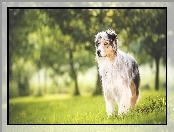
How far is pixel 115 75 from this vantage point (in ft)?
22.4

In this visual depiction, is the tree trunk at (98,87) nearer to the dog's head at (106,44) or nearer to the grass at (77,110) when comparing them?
the grass at (77,110)

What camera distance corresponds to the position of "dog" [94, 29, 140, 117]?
6.79 m

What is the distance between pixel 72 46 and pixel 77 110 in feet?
2.96

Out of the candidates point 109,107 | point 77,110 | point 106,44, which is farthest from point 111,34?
point 77,110

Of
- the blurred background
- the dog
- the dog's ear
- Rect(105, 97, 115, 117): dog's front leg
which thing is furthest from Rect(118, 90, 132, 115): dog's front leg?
the dog's ear

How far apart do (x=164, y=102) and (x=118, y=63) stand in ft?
2.87

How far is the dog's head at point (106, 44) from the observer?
6711 millimetres

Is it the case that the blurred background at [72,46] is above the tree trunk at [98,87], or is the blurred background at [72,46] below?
above

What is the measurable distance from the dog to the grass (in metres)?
0.12

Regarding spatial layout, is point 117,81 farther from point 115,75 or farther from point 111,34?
point 111,34

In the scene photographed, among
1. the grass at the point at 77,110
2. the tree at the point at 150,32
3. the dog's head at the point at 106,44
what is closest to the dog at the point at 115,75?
the dog's head at the point at 106,44

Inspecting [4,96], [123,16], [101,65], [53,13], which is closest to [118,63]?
[101,65]

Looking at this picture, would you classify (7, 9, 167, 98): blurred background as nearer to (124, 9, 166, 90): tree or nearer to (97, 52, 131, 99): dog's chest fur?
(124, 9, 166, 90): tree

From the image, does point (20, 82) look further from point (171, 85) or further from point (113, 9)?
point (171, 85)
